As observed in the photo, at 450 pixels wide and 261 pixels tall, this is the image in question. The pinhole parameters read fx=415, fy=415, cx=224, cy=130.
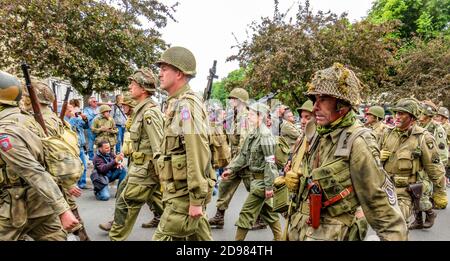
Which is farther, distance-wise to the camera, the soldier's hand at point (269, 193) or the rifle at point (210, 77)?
the soldier's hand at point (269, 193)

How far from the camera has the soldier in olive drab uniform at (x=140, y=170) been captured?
16.6 ft

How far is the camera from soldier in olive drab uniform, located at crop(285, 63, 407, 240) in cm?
267

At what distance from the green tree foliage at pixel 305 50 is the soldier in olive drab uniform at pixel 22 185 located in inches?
470

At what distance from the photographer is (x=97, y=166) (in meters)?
8.97

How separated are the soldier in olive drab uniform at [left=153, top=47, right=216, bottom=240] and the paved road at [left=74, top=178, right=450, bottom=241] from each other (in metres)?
2.76

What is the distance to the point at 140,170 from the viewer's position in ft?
16.8

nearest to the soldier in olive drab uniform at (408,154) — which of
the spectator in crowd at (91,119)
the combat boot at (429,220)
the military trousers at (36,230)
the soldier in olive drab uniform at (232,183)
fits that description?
the combat boot at (429,220)

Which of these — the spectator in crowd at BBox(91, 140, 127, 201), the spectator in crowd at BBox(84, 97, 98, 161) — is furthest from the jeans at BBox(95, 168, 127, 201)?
the spectator in crowd at BBox(84, 97, 98, 161)

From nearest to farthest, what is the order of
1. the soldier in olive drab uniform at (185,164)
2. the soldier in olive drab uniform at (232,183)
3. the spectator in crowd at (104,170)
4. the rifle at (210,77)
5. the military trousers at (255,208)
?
the soldier in olive drab uniform at (185,164) → the rifle at (210,77) → the military trousers at (255,208) → the soldier in olive drab uniform at (232,183) → the spectator in crowd at (104,170)

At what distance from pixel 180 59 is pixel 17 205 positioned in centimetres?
186

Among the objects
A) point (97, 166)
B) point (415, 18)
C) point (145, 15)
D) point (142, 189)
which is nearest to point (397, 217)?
point (142, 189)

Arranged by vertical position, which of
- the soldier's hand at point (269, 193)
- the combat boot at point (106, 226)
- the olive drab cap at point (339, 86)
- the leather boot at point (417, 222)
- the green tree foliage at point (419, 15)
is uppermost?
the green tree foliage at point (419, 15)

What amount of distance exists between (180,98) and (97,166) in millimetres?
5823

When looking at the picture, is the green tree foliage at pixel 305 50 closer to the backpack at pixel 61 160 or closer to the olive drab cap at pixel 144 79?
the olive drab cap at pixel 144 79
